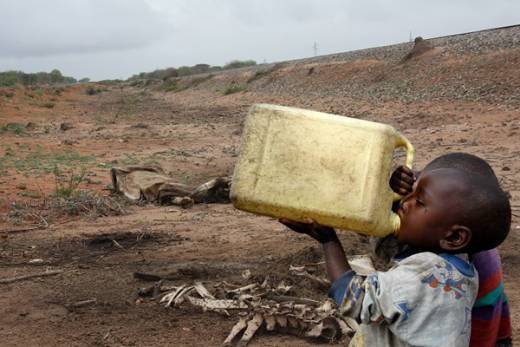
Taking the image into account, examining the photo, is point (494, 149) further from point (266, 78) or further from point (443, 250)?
point (266, 78)

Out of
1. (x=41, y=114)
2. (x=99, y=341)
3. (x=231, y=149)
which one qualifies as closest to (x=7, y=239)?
(x=99, y=341)

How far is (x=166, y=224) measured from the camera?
19.5 ft

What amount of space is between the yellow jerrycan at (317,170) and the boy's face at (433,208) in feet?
0.57

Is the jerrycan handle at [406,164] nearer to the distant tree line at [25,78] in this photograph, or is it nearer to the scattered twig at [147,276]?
the scattered twig at [147,276]

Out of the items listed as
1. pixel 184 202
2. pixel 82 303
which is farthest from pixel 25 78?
pixel 82 303

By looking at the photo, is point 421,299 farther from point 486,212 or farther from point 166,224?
point 166,224

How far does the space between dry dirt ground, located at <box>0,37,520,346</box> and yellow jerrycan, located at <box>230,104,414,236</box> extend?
5.53ft

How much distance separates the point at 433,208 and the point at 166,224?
4.65 metres

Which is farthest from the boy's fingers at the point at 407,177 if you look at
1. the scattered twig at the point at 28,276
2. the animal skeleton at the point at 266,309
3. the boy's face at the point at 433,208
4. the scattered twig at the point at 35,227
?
the scattered twig at the point at 35,227

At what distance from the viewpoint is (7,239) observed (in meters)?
5.40

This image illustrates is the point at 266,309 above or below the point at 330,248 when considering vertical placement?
below

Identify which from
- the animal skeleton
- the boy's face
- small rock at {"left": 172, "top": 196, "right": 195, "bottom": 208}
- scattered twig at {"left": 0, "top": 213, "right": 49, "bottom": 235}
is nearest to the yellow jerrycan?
the boy's face

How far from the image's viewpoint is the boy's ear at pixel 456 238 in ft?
4.87

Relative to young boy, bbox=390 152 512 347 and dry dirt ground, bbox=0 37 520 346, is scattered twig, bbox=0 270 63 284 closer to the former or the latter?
dry dirt ground, bbox=0 37 520 346
